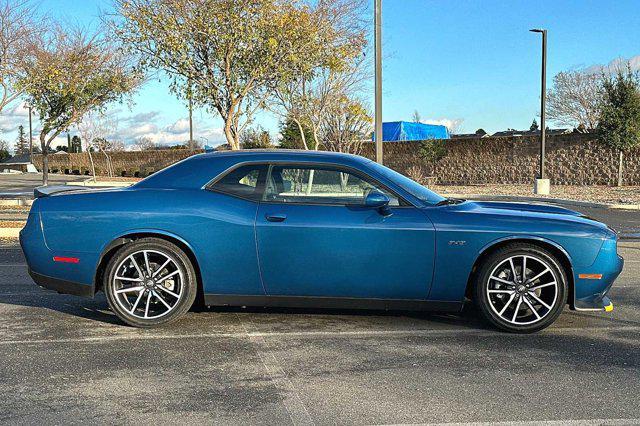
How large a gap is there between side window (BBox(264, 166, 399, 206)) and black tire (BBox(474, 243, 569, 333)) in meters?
0.96

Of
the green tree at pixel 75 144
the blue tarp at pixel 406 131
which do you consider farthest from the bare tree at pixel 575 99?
the green tree at pixel 75 144

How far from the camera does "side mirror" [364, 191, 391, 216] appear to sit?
5066 millimetres

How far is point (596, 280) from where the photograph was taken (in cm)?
507

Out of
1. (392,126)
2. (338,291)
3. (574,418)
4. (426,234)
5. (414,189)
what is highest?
(392,126)

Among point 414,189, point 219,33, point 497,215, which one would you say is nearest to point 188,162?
point 414,189

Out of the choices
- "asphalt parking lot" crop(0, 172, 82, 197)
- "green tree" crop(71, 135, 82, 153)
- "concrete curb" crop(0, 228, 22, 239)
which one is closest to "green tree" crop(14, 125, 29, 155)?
"green tree" crop(71, 135, 82, 153)

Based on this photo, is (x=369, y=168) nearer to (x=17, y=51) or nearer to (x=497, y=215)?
(x=497, y=215)

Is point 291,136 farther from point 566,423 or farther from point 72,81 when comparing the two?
point 566,423

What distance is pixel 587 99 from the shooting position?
42.7m

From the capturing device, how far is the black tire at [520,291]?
5066 mm

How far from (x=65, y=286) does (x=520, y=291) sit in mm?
3812

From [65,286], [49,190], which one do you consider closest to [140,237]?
[65,286]

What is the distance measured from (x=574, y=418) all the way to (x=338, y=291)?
2.15m

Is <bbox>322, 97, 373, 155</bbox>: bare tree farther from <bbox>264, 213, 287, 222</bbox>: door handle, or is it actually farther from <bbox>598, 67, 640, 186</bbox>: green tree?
<bbox>264, 213, 287, 222</bbox>: door handle
